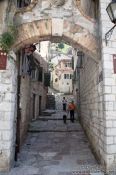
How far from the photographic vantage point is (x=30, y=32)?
6418 mm

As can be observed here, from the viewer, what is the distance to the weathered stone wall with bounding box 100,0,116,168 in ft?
19.2

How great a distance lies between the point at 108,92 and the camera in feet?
19.9

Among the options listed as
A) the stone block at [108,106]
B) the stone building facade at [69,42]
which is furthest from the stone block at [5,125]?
the stone block at [108,106]

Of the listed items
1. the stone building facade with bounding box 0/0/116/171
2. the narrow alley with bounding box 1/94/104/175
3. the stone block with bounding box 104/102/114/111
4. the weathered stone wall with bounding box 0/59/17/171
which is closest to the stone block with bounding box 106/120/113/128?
the stone building facade with bounding box 0/0/116/171

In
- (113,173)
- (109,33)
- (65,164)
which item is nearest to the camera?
(113,173)

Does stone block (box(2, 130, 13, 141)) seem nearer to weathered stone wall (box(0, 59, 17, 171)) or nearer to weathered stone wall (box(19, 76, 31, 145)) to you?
weathered stone wall (box(0, 59, 17, 171))

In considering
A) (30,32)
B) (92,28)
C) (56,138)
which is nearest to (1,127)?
(30,32)

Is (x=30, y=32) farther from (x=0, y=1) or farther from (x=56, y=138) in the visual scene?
(x=56, y=138)

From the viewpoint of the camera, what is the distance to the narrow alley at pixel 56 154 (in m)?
6.28

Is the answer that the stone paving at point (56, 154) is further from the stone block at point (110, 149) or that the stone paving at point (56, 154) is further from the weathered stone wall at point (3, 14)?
the weathered stone wall at point (3, 14)

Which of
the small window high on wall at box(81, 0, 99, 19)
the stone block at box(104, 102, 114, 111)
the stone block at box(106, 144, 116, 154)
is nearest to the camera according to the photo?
the stone block at box(106, 144, 116, 154)

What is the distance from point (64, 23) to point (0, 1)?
1.89 meters

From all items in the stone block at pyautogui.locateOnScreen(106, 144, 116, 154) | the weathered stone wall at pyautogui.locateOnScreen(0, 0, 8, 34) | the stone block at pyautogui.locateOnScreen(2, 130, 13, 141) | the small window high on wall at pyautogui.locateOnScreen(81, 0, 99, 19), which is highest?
the small window high on wall at pyautogui.locateOnScreen(81, 0, 99, 19)

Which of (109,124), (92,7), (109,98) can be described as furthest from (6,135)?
(92,7)
